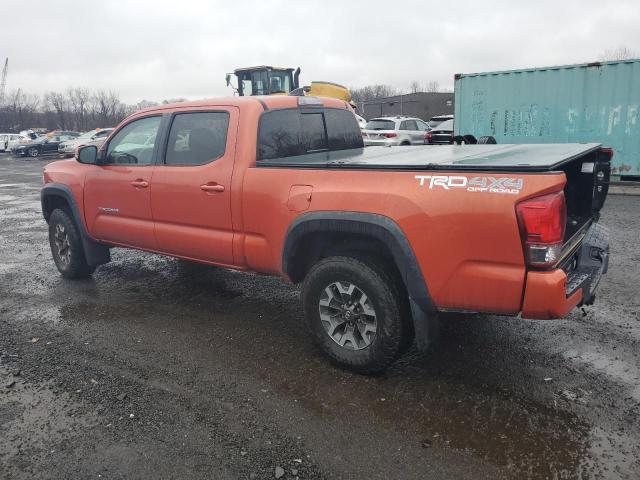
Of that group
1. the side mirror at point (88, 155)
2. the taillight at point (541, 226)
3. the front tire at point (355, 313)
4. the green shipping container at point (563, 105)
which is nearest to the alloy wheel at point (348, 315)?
the front tire at point (355, 313)

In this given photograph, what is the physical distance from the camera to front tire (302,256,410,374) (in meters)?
3.40

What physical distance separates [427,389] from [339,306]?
2.62 feet

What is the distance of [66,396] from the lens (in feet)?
11.4

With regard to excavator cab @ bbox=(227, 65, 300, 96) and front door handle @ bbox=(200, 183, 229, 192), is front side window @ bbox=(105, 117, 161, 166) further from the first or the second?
excavator cab @ bbox=(227, 65, 300, 96)

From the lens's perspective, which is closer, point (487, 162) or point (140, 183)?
point (487, 162)

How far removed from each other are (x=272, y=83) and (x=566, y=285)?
1890 centimetres

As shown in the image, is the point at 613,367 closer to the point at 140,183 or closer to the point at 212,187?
the point at 212,187

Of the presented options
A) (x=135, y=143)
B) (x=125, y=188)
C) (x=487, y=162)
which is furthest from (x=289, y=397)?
(x=135, y=143)

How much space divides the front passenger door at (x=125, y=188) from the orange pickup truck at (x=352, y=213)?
0.7 inches

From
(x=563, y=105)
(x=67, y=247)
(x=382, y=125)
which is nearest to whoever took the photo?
(x=67, y=247)

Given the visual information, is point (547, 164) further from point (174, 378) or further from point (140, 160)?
point (140, 160)

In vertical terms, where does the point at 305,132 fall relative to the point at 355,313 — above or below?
above

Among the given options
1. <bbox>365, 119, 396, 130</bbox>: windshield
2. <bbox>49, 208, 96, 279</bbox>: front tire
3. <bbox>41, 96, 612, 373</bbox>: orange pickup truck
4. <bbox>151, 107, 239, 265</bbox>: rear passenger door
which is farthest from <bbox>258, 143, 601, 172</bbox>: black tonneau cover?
<bbox>365, 119, 396, 130</bbox>: windshield

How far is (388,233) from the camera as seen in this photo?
3242 millimetres
